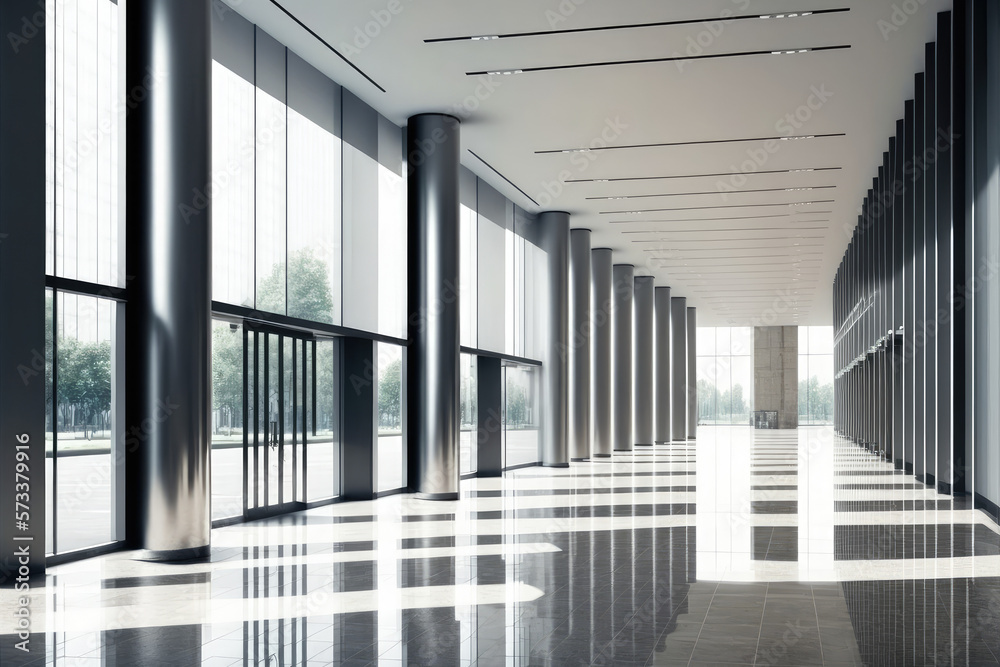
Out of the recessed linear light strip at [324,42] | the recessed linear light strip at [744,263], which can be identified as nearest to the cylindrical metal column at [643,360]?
the recessed linear light strip at [744,263]

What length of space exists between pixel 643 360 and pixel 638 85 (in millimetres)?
24630

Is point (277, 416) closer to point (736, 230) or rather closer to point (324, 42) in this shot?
point (324, 42)

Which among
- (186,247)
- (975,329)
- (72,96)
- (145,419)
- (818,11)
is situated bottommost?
(145,419)

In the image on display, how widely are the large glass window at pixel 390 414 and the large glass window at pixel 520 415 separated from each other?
20.4 ft

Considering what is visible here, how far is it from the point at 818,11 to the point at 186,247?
8.69 metres

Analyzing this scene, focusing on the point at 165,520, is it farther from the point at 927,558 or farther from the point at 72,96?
the point at 927,558

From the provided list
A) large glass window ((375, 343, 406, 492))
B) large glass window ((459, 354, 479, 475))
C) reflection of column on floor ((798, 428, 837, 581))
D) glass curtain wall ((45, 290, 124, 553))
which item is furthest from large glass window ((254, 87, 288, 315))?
large glass window ((459, 354, 479, 475))

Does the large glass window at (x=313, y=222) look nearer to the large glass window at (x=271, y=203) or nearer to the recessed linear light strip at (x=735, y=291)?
the large glass window at (x=271, y=203)

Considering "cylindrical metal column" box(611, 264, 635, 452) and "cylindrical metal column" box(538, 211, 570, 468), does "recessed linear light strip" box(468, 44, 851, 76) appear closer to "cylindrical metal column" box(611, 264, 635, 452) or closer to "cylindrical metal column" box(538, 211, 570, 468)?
"cylindrical metal column" box(538, 211, 570, 468)

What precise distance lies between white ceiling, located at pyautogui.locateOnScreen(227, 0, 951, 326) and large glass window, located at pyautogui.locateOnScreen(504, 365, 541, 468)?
4.65 meters

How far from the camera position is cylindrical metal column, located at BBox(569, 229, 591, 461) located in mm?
27672

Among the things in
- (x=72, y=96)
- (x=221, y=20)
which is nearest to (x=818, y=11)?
(x=221, y=20)

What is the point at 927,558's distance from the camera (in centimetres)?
978

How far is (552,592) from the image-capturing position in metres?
8.27
